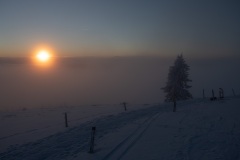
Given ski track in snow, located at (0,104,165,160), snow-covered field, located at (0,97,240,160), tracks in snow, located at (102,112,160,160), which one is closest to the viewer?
tracks in snow, located at (102,112,160,160)

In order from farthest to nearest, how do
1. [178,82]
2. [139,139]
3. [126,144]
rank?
[178,82]
[139,139]
[126,144]

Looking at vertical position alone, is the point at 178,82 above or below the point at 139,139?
above

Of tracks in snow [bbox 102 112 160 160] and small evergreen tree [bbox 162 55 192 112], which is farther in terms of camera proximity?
small evergreen tree [bbox 162 55 192 112]

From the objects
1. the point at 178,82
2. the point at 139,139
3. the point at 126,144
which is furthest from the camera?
the point at 178,82

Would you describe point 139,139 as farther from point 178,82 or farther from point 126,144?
point 178,82

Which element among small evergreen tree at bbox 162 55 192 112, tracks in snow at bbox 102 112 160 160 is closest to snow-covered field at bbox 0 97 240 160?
tracks in snow at bbox 102 112 160 160

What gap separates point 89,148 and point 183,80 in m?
41.7

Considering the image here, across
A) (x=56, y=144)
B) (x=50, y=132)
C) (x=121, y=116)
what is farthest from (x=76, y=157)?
(x=121, y=116)

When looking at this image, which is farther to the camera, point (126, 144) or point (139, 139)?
point (139, 139)

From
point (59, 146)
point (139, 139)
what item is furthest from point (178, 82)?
point (59, 146)

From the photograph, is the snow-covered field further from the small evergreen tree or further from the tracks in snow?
the small evergreen tree

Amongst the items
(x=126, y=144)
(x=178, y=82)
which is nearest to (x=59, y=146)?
(x=126, y=144)

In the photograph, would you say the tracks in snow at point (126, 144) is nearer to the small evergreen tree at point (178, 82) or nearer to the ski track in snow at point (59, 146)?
the ski track in snow at point (59, 146)

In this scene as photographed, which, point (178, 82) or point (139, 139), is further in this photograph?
point (178, 82)
